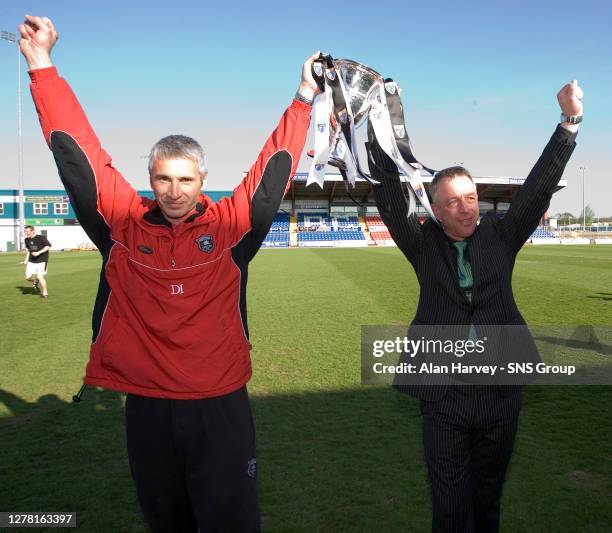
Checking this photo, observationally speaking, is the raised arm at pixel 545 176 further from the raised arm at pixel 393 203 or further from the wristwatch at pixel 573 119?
the raised arm at pixel 393 203

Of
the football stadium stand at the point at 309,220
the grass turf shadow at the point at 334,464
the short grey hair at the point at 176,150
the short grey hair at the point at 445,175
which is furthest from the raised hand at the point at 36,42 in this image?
the football stadium stand at the point at 309,220

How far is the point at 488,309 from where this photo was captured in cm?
230

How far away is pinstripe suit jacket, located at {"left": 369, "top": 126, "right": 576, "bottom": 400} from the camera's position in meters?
2.26

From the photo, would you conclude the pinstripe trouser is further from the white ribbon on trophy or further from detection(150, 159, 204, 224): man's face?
detection(150, 159, 204, 224): man's face

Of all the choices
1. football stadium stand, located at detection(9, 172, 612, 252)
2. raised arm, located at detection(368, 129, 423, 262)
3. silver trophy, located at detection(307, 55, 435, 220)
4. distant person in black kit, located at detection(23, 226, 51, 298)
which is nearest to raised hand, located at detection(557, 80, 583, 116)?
silver trophy, located at detection(307, 55, 435, 220)

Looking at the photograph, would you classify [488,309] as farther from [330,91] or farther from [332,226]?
[332,226]

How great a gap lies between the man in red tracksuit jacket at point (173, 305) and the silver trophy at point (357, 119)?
0.65m

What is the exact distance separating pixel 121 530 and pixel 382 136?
8.70 ft

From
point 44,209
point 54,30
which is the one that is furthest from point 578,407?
point 44,209

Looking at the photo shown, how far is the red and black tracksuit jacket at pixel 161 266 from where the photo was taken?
189 cm

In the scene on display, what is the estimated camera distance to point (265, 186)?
6.80 feet

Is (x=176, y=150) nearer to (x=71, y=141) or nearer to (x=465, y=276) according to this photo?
(x=71, y=141)

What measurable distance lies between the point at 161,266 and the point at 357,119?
139 cm

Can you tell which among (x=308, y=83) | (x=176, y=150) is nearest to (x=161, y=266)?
(x=176, y=150)
